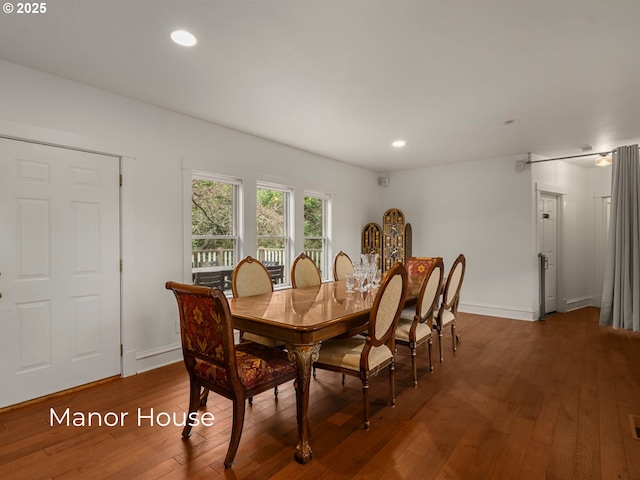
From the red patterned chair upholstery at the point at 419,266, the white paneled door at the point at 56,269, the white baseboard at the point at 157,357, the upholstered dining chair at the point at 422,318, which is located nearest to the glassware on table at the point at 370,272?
the upholstered dining chair at the point at 422,318

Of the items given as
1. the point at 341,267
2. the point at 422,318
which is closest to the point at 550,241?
the point at 341,267

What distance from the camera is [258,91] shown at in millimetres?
2979

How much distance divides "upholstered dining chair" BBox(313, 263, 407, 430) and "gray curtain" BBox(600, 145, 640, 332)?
3.86 metres

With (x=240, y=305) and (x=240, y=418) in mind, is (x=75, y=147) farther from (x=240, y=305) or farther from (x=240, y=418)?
(x=240, y=418)

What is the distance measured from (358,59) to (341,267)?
8.15 feet

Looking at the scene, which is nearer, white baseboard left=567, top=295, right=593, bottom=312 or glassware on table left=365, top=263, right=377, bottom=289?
glassware on table left=365, top=263, right=377, bottom=289

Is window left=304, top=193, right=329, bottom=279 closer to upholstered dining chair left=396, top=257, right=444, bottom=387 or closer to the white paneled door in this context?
upholstered dining chair left=396, top=257, right=444, bottom=387

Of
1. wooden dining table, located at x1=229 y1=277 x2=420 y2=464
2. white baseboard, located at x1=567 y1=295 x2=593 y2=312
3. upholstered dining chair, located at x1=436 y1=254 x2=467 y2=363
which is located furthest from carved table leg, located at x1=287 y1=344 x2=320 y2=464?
white baseboard, located at x1=567 y1=295 x2=593 y2=312

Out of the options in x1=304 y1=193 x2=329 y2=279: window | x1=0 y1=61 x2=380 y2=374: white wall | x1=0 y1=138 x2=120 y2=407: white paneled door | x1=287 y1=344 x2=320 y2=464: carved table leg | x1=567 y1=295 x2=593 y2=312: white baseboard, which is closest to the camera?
x1=287 y1=344 x2=320 y2=464: carved table leg

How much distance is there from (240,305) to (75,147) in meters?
1.92

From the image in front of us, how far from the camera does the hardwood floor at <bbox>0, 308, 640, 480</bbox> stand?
1850 mm

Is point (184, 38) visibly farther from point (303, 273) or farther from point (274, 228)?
point (274, 228)

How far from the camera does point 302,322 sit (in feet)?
6.57

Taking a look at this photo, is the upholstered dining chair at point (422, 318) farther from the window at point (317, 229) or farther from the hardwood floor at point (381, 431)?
the window at point (317, 229)
